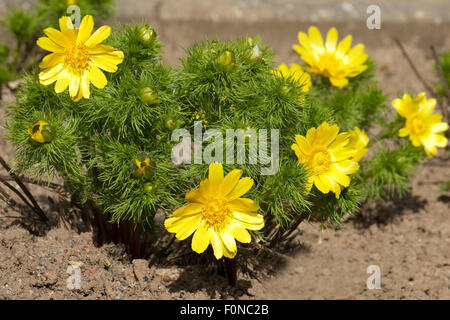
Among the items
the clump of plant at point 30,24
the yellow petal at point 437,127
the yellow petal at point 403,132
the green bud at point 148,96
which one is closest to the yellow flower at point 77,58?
the green bud at point 148,96

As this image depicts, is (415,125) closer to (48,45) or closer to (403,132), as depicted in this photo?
(403,132)

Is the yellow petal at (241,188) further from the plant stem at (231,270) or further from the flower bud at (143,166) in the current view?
the plant stem at (231,270)

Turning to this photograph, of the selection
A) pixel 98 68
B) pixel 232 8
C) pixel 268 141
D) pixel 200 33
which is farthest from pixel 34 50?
pixel 268 141

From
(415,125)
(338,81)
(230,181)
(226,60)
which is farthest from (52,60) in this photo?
(415,125)

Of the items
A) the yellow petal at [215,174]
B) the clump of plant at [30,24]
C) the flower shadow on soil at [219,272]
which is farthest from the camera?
the clump of plant at [30,24]

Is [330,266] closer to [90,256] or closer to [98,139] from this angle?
[90,256]

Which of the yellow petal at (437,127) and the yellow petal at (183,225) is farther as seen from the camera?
the yellow petal at (437,127)
